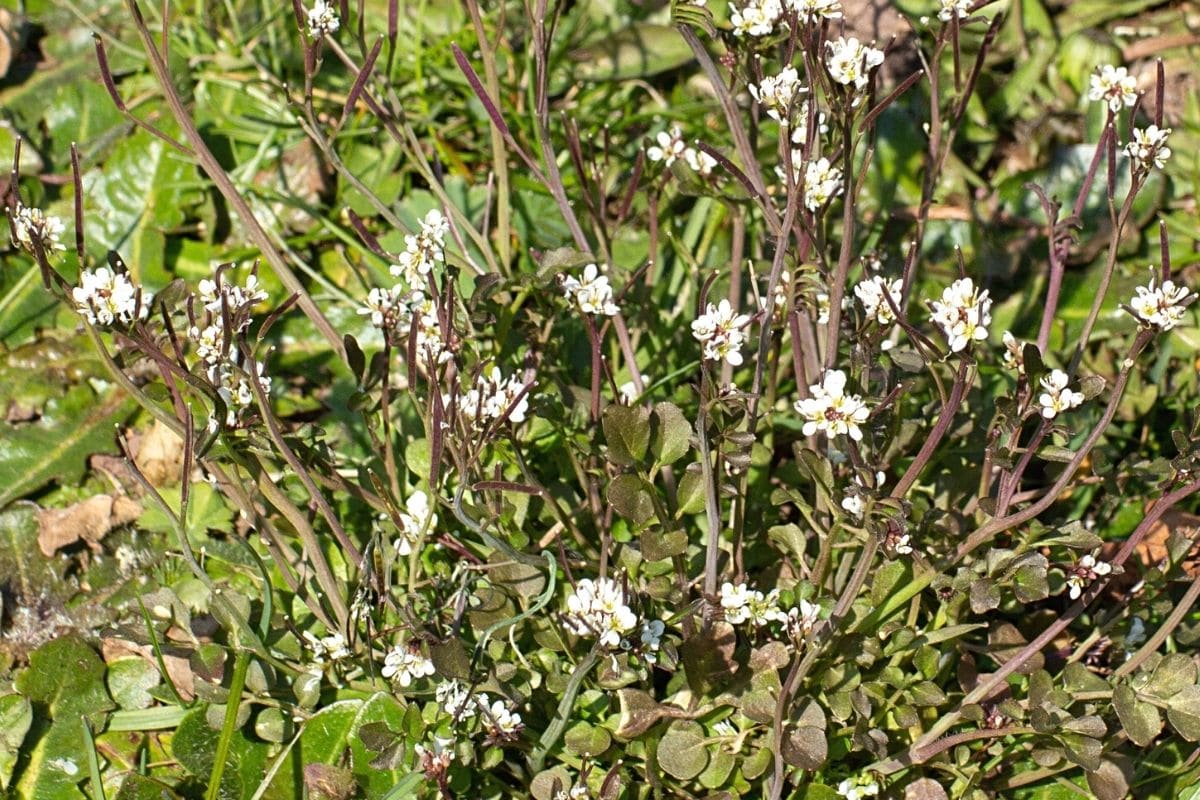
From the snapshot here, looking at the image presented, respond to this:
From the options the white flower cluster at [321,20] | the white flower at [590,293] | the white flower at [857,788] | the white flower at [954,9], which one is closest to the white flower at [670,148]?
the white flower at [590,293]

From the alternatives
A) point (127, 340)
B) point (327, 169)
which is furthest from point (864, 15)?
point (127, 340)

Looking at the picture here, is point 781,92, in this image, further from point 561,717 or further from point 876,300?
point 561,717

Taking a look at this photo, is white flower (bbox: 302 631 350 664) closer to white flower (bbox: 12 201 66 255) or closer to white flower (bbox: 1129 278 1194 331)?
white flower (bbox: 12 201 66 255)

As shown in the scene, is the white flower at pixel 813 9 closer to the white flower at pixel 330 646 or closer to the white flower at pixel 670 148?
Answer: the white flower at pixel 670 148

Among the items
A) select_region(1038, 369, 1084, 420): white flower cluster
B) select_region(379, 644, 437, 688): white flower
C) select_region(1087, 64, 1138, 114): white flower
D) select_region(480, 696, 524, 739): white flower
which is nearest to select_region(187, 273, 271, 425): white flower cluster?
select_region(379, 644, 437, 688): white flower

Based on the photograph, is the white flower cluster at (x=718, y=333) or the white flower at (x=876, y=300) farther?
the white flower at (x=876, y=300)

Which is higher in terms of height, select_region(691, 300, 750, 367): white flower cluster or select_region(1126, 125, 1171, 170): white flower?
select_region(1126, 125, 1171, 170): white flower

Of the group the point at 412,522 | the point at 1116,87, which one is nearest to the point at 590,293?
the point at 412,522
